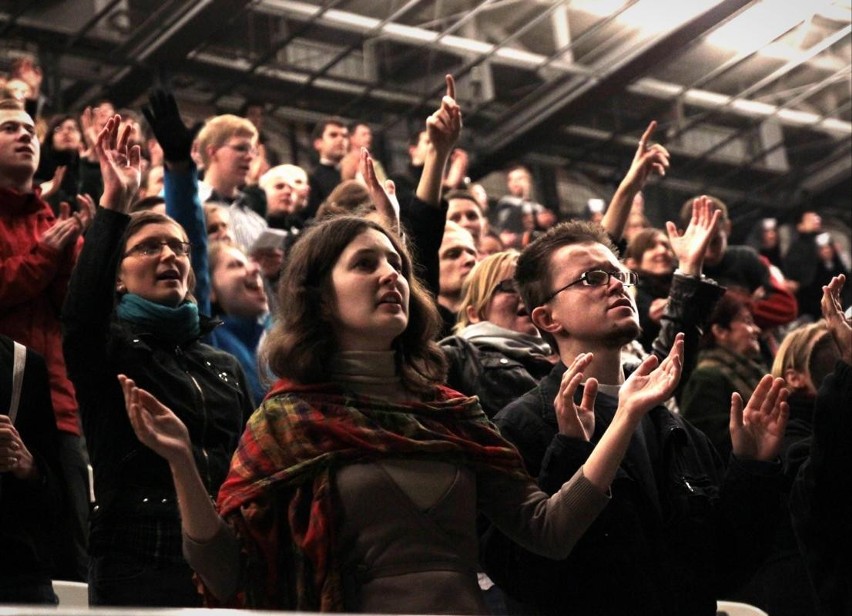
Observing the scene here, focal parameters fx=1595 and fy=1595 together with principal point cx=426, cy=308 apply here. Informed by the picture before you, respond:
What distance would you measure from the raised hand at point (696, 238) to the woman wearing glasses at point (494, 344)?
1.66 ft

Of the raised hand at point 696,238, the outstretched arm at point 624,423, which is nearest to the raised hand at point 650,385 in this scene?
the outstretched arm at point 624,423

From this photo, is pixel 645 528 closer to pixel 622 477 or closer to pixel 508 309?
pixel 622 477

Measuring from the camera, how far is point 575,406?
3611 mm

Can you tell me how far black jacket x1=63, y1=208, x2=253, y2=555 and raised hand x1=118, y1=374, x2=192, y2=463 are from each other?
88 centimetres

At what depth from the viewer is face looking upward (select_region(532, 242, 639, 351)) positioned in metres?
4.02

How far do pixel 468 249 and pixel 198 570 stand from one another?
2788 millimetres

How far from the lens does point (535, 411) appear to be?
12.8 feet

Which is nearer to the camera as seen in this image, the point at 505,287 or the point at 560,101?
the point at 505,287

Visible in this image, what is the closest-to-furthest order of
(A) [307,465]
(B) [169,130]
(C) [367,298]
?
(A) [307,465]
(C) [367,298]
(B) [169,130]

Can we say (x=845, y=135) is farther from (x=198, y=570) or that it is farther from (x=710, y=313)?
(x=198, y=570)

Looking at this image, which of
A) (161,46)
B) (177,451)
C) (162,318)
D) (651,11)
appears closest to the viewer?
(177,451)

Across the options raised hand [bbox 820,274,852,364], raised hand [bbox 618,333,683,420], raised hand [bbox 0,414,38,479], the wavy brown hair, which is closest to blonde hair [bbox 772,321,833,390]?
raised hand [bbox 820,274,852,364]

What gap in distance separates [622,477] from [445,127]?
55.7 inches

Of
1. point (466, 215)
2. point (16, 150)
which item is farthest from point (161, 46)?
point (16, 150)
